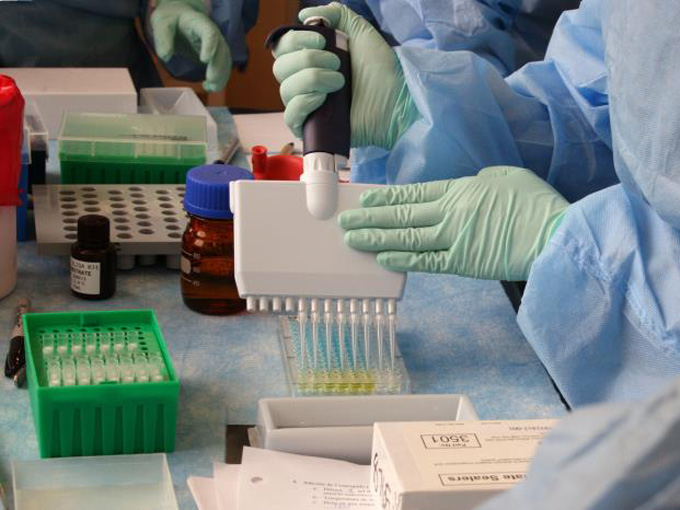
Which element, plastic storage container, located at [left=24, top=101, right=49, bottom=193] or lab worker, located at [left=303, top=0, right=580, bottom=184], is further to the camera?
lab worker, located at [left=303, top=0, right=580, bottom=184]

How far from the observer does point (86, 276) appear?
48.9 inches

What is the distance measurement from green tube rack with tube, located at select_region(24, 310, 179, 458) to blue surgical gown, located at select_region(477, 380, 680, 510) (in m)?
0.58

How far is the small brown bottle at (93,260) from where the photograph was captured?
1.22 m

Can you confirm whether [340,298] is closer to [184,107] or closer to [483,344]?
[483,344]

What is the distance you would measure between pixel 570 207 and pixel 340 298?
0.88 ft

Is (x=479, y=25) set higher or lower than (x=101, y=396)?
higher

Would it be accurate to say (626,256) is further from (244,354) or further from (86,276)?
(86,276)

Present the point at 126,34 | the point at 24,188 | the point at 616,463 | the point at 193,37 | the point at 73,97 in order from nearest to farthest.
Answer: the point at 616,463 → the point at 24,188 → the point at 73,97 → the point at 193,37 → the point at 126,34

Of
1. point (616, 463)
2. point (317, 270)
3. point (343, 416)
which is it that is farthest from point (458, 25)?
point (616, 463)

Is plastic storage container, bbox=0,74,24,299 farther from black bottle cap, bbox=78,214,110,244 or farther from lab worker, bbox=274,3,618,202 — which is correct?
lab worker, bbox=274,3,618,202

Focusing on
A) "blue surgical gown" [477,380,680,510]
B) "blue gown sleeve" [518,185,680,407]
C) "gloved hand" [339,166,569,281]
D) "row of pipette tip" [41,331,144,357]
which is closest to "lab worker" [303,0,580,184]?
"gloved hand" [339,166,569,281]

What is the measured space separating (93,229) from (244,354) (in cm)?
23

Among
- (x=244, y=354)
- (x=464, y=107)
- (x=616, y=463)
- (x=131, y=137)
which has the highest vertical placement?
(x=616, y=463)

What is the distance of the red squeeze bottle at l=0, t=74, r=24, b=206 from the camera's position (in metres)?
1.18
